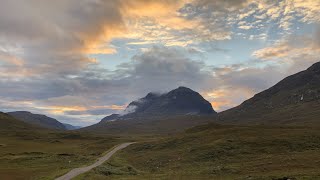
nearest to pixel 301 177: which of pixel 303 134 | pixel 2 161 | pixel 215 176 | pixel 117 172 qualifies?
pixel 215 176

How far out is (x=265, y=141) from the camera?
294 feet

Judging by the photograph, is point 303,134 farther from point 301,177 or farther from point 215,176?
point 301,177

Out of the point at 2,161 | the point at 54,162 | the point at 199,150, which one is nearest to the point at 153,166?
the point at 199,150

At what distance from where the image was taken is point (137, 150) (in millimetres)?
112875

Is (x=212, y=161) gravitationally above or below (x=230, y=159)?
below

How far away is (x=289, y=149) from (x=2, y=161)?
225 ft

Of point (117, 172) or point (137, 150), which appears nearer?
point (117, 172)

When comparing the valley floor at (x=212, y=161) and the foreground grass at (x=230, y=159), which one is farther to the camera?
the valley floor at (x=212, y=161)

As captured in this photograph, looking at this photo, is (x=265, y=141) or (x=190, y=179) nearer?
(x=190, y=179)

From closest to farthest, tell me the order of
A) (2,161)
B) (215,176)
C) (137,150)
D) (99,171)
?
(215,176) < (99,171) < (2,161) < (137,150)

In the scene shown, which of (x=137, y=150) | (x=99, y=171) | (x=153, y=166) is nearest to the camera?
(x=99, y=171)

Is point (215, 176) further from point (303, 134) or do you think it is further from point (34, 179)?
point (303, 134)

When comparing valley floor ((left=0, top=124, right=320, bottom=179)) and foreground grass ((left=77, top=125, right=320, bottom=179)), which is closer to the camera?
foreground grass ((left=77, top=125, right=320, bottom=179))

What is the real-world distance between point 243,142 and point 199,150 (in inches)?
480
